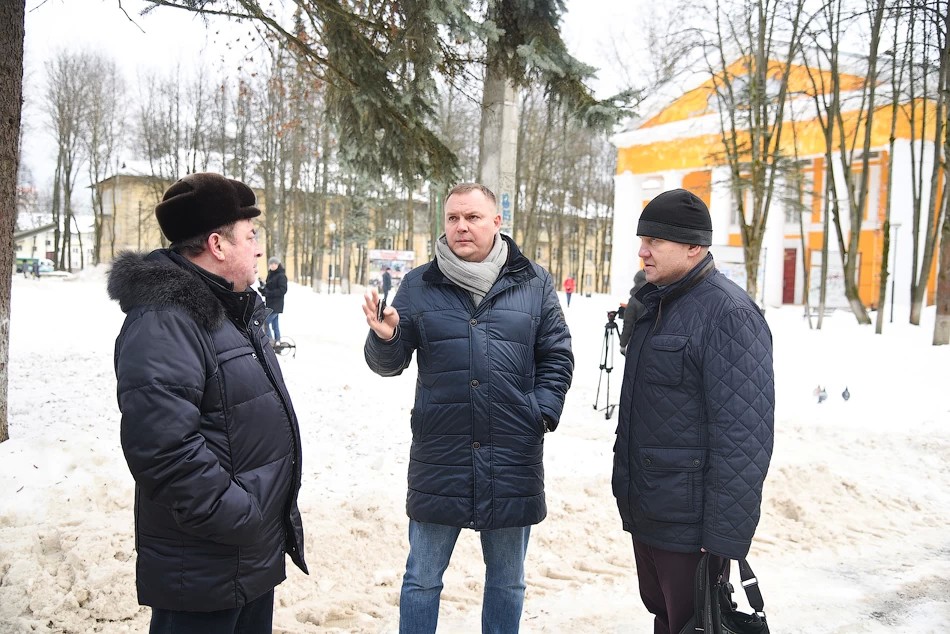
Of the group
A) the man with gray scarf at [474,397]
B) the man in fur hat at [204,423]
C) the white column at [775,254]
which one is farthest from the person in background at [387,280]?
the man in fur hat at [204,423]

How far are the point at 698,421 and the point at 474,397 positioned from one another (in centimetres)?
94

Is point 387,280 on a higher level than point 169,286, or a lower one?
higher

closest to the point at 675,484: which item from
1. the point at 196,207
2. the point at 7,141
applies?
the point at 196,207

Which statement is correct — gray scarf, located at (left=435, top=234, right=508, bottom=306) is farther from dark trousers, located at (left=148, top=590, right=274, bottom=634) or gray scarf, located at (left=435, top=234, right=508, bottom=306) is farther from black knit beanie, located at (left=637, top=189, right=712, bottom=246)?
dark trousers, located at (left=148, top=590, right=274, bottom=634)

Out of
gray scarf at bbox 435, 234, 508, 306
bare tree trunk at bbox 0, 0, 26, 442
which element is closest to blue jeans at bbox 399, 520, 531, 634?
gray scarf at bbox 435, 234, 508, 306

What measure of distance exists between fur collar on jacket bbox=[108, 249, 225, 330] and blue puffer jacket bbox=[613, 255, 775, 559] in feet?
5.58

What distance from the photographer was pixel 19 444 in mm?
5965

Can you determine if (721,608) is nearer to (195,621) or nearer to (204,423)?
(195,621)

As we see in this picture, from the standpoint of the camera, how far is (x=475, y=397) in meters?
3.17

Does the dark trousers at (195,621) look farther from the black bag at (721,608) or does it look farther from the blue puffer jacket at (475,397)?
the black bag at (721,608)

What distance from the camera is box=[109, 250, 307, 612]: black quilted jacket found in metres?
2.10

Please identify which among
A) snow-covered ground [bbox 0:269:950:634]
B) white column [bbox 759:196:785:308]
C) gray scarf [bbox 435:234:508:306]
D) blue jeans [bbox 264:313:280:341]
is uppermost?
white column [bbox 759:196:785:308]

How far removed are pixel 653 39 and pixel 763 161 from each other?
4880 millimetres

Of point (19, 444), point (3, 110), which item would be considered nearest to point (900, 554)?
point (19, 444)
